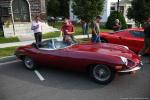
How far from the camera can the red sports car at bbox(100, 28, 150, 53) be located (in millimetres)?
10480

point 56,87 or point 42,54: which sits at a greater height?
point 42,54

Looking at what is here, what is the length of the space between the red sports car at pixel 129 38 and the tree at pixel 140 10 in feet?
34.4

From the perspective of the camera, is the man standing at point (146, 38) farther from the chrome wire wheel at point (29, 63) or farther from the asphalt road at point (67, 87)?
the chrome wire wheel at point (29, 63)

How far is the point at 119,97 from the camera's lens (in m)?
6.01

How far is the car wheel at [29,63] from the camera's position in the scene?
28.0 ft

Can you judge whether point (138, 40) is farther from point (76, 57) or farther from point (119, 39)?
point (76, 57)

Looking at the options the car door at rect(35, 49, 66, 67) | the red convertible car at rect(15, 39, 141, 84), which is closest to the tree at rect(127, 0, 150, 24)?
the red convertible car at rect(15, 39, 141, 84)

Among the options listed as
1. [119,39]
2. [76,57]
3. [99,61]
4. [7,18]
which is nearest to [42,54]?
[76,57]

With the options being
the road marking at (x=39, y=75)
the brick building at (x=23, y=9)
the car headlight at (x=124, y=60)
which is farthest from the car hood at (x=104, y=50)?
the brick building at (x=23, y=9)

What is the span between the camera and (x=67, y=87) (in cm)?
682

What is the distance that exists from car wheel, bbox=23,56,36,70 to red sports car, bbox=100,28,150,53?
410 cm

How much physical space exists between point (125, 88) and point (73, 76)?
1.76 meters

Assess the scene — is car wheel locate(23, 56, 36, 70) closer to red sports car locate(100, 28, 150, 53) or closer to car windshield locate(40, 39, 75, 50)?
car windshield locate(40, 39, 75, 50)

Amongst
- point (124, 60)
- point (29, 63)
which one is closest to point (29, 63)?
point (29, 63)
